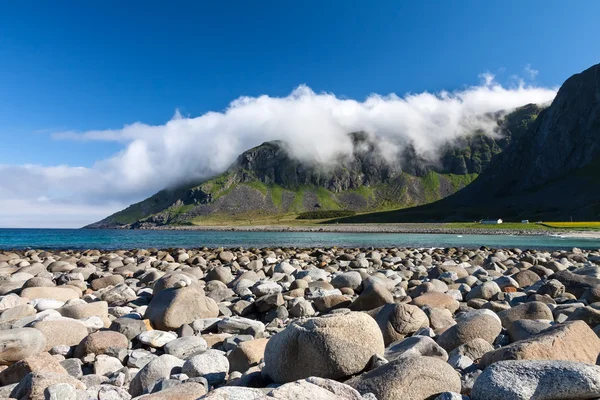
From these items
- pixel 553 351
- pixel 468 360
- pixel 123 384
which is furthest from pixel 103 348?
pixel 553 351

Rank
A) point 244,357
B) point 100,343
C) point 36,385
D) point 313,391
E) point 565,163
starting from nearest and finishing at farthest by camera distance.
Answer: point 313,391, point 36,385, point 244,357, point 100,343, point 565,163

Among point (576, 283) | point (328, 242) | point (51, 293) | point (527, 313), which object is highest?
point (51, 293)

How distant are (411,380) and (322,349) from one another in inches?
43.4

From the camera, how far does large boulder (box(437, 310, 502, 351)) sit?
686cm

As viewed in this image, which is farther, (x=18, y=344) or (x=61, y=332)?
(x=61, y=332)

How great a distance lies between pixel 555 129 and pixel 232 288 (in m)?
217

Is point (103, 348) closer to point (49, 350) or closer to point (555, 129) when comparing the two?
point (49, 350)

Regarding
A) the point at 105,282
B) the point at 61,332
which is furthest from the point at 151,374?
the point at 105,282

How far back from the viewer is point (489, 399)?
13.6 ft

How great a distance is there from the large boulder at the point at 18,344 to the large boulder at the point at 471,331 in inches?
246

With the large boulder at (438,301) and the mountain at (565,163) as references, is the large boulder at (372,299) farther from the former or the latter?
the mountain at (565,163)

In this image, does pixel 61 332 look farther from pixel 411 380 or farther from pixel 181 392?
pixel 411 380

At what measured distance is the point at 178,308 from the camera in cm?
941

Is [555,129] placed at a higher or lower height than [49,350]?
higher
